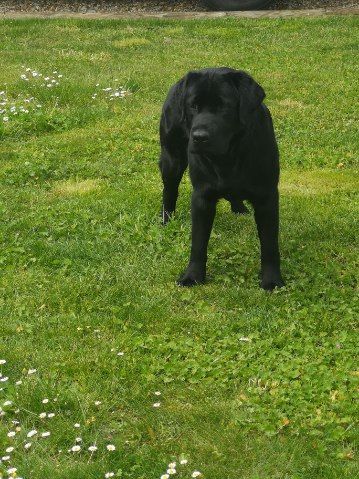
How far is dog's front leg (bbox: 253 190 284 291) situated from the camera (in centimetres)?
536

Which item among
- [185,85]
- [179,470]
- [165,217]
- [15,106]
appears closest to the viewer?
[179,470]

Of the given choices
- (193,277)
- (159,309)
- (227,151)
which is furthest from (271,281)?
(227,151)

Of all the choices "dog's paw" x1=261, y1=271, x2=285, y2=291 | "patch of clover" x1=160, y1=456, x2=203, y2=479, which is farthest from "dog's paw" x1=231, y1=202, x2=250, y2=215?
"patch of clover" x1=160, y1=456, x2=203, y2=479

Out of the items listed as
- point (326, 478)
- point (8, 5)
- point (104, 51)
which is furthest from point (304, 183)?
point (8, 5)

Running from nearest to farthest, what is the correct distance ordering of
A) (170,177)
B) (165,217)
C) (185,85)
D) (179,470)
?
(179,470)
(185,85)
(170,177)
(165,217)

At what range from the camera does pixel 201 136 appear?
193 inches

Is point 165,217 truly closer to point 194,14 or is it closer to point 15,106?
point 15,106

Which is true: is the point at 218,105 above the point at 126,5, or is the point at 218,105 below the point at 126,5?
above

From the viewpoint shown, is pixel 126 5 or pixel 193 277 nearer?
pixel 193 277

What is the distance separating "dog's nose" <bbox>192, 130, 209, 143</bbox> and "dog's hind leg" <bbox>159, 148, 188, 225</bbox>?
128 centimetres

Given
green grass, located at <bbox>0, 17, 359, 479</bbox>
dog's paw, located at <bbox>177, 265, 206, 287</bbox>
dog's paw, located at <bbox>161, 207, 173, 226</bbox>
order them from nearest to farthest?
green grass, located at <bbox>0, 17, 359, 479</bbox>
dog's paw, located at <bbox>177, 265, 206, 287</bbox>
dog's paw, located at <bbox>161, 207, 173, 226</bbox>

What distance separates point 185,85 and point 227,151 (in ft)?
1.47

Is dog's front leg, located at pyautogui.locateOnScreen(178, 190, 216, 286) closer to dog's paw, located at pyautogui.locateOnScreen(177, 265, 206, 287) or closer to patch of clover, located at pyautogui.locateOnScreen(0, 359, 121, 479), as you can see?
dog's paw, located at pyautogui.locateOnScreen(177, 265, 206, 287)

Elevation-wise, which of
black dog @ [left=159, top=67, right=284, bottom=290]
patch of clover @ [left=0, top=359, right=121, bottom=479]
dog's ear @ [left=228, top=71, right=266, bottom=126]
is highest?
dog's ear @ [left=228, top=71, right=266, bottom=126]
